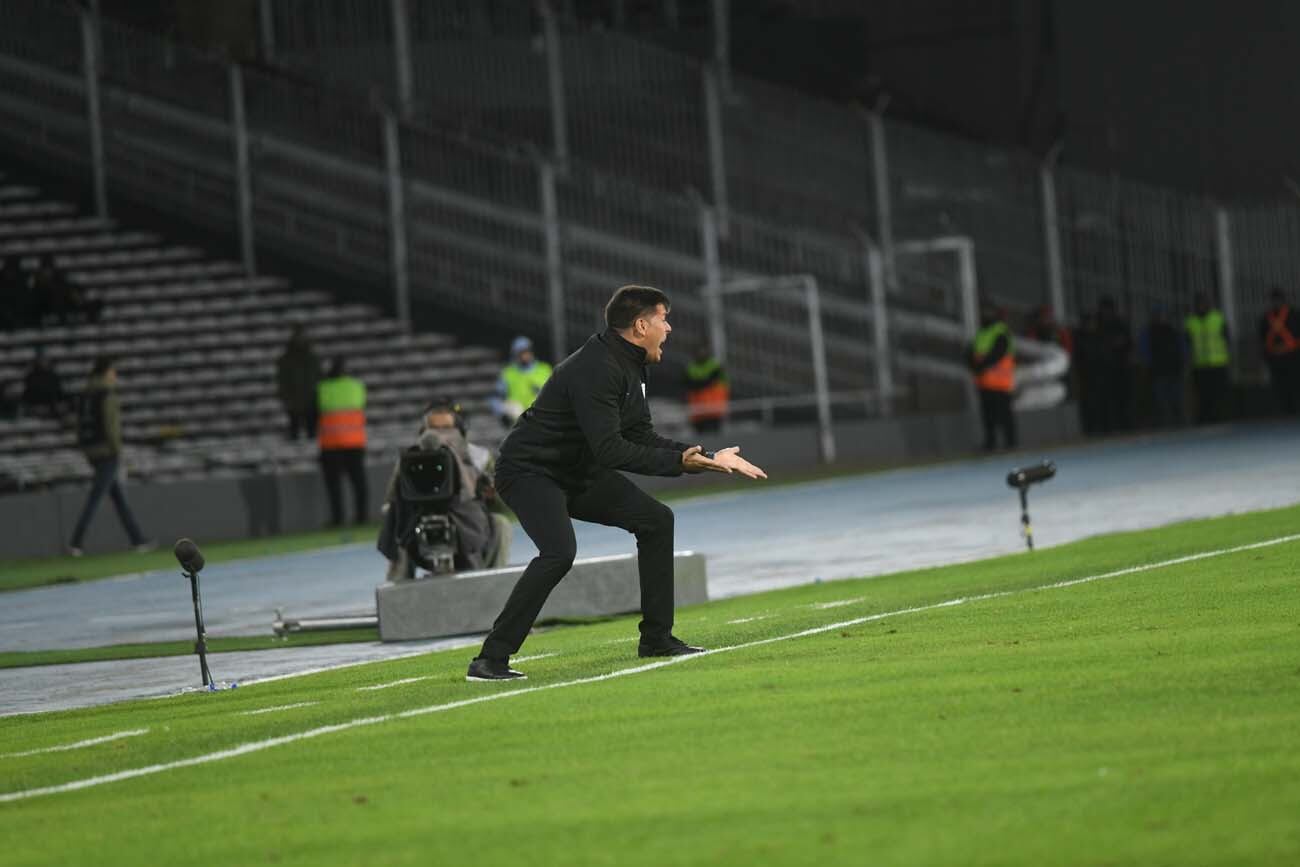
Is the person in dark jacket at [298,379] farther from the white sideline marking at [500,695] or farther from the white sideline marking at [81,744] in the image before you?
the white sideline marking at [81,744]

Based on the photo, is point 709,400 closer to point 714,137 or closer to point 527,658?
point 714,137

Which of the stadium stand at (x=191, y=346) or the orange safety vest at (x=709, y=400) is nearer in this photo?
the stadium stand at (x=191, y=346)

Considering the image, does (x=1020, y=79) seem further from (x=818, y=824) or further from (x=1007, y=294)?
(x=818, y=824)

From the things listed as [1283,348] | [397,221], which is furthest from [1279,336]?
[397,221]

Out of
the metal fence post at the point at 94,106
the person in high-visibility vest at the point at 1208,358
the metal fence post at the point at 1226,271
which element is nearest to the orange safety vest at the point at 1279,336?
the person in high-visibility vest at the point at 1208,358

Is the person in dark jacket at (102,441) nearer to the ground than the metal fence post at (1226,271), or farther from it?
nearer to the ground

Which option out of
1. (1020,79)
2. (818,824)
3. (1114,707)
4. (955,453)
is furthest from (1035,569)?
(1020,79)

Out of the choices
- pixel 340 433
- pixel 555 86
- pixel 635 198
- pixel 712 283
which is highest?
pixel 555 86

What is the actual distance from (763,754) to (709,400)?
79.8ft

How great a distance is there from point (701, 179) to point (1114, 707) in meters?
29.4

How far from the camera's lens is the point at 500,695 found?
33.6 ft

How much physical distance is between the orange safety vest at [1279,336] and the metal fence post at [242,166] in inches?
606

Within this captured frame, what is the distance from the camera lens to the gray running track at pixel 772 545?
1447 cm

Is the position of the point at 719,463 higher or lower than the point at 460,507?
higher
